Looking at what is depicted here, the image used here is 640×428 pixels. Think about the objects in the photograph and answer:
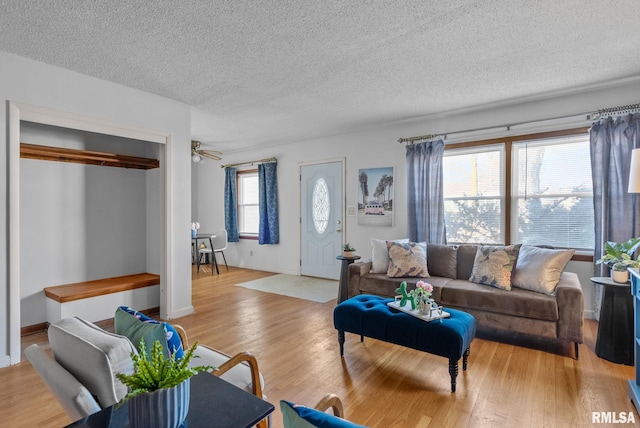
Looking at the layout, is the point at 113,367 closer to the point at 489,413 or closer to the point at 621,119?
the point at 489,413

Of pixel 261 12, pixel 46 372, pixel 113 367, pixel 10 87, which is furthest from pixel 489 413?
pixel 10 87

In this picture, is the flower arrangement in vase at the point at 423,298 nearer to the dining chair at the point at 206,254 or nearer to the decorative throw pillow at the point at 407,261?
the decorative throw pillow at the point at 407,261

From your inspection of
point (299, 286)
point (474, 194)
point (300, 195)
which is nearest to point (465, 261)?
point (474, 194)

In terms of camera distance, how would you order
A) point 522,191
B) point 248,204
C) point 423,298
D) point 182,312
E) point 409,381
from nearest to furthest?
point 409,381 < point 423,298 < point 182,312 < point 522,191 < point 248,204

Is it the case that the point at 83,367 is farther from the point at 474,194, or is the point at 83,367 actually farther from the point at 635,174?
the point at 474,194

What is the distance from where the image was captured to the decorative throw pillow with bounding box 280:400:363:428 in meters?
0.71

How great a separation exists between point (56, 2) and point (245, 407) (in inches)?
102

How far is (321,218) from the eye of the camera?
5.91 meters

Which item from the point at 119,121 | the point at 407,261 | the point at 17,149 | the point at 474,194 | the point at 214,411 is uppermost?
the point at 119,121

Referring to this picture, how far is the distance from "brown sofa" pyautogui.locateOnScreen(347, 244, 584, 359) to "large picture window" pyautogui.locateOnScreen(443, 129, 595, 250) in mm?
700

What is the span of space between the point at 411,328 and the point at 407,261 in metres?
1.44

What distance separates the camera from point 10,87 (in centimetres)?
272

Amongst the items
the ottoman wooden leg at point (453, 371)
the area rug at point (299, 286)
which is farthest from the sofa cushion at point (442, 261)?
the ottoman wooden leg at point (453, 371)

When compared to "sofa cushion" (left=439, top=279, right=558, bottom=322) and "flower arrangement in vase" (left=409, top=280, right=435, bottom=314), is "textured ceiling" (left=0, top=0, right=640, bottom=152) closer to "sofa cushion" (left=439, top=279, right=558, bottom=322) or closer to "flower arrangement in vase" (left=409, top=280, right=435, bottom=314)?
"flower arrangement in vase" (left=409, top=280, right=435, bottom=314)
